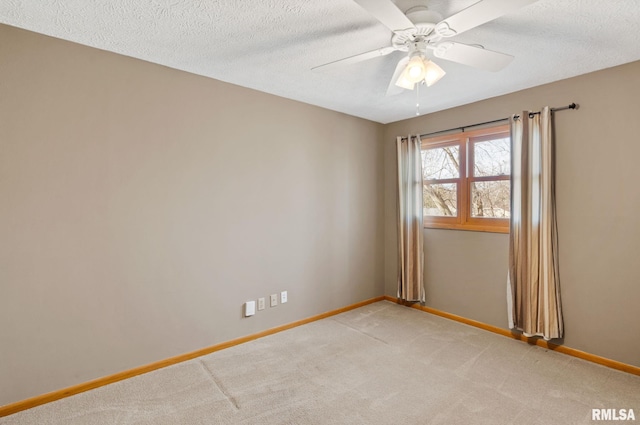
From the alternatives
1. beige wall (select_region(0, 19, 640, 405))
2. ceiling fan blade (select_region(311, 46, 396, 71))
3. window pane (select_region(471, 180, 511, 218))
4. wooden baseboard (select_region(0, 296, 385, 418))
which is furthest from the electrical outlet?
window pane (select_region(471, 180, 511, 218))

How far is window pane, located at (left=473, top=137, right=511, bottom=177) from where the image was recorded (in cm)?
320

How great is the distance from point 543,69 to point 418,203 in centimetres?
176

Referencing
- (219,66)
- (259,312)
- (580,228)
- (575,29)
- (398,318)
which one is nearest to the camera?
(575,29)

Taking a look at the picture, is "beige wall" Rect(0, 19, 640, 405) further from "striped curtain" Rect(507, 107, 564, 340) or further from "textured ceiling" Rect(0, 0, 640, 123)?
"textured ceiling" Rect(0, 0, 640, 123)

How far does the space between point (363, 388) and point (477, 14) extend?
2.33 m

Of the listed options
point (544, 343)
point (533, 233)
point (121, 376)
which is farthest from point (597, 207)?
point (121, 376)

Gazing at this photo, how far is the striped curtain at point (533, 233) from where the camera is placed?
278 cm

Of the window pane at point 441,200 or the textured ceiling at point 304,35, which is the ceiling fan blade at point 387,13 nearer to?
the textured ceiling at point 304,35

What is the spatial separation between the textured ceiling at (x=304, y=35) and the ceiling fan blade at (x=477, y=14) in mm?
213

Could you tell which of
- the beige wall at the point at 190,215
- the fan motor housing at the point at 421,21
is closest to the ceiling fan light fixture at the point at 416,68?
the fan motor housing at the point at 421,21

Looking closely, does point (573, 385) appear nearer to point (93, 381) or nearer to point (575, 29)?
point (575, 29)

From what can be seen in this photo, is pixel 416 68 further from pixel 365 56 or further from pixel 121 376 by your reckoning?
pixel 121 376

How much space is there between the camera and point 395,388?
224 centimetres

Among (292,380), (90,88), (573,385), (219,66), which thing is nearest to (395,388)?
(292,380)
